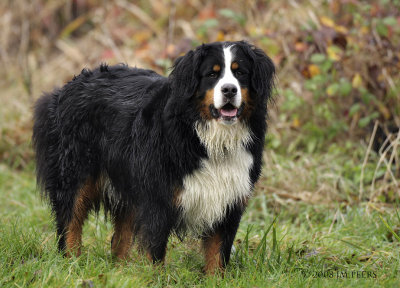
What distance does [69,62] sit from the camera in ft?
34.5

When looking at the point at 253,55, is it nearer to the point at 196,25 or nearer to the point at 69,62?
the point at 196,25

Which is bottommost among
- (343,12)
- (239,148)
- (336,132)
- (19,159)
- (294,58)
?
(19,159)

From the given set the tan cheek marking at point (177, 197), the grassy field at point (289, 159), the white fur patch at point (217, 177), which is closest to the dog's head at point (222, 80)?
the white fur patch at point (217, 177)

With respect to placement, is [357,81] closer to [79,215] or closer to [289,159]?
[289,159]

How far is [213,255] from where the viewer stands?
4008 millimetres

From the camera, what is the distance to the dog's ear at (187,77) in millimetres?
3682

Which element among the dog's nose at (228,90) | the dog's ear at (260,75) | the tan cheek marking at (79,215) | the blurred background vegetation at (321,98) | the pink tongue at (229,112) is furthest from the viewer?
the blurred background vegetation at (321,98)

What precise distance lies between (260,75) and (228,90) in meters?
0.37

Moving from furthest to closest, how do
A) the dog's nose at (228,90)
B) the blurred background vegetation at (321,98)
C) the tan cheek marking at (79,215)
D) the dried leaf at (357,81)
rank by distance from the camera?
the dried leaf at (357,81)
the blurred background vegetation at (321,98)
the tan cheek marking at (79,215)
the dog's nose at (228,90)

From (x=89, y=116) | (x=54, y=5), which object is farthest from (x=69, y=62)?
(x=89, y=116)

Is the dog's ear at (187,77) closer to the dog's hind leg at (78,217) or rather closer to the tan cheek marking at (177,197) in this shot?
the tan cheek marking at (177,197)

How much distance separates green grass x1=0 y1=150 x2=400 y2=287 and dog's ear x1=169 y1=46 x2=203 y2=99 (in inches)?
46.6

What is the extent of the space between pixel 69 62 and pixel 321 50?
214 inches

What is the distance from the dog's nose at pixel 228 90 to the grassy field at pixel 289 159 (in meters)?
1.09
